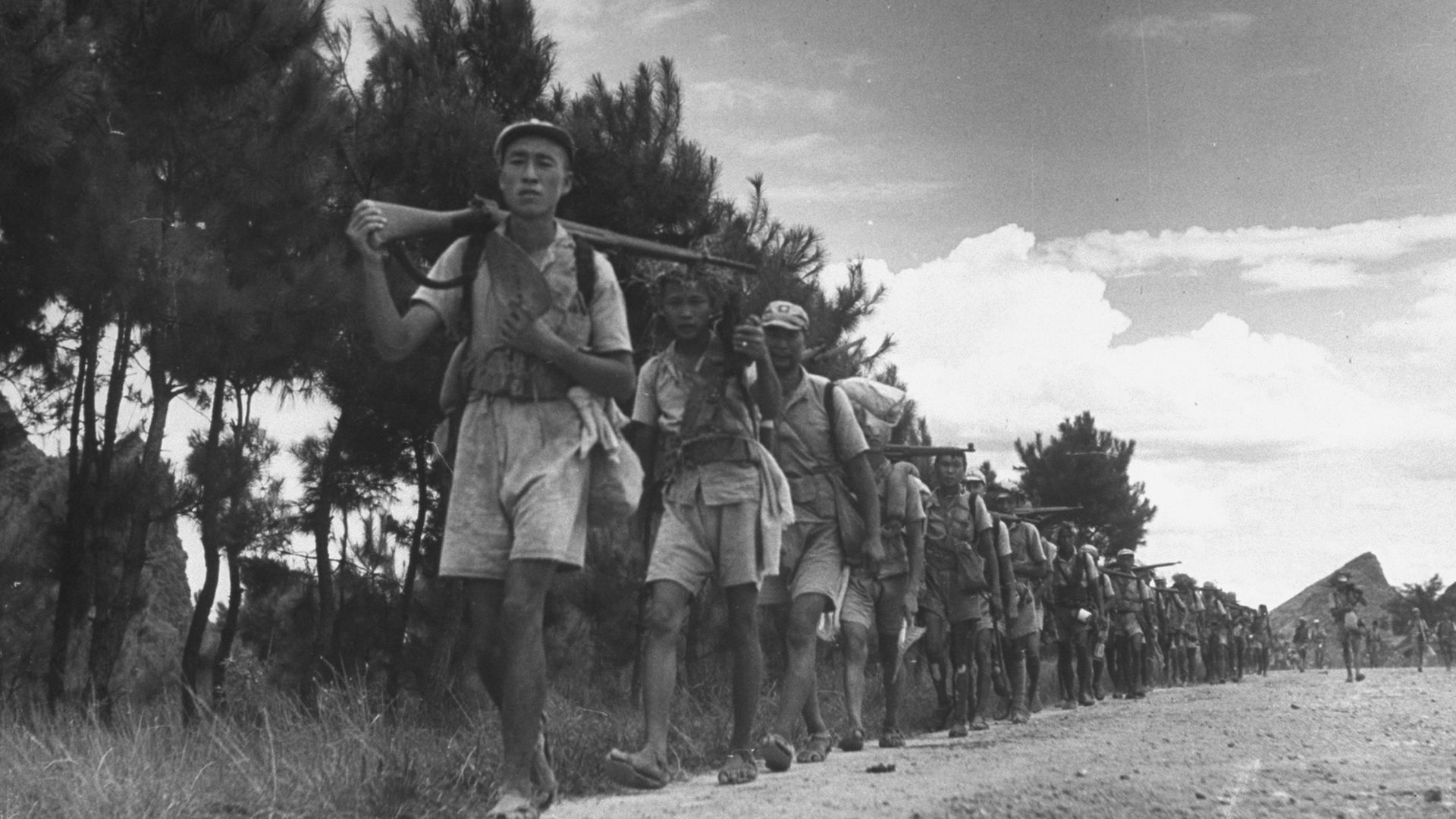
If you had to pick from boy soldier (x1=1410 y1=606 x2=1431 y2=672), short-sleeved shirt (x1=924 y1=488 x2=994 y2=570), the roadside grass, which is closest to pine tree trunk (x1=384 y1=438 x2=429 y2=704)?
short-sleeved shirt (x1=924 y1=488 x2=994 y2=570)

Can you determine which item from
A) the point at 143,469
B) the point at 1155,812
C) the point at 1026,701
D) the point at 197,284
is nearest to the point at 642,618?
the point at 1026,701

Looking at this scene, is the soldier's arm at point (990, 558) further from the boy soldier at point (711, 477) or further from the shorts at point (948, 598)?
the boy soldier at point (711, 477)

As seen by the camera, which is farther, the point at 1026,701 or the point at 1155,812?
the point at 1026,701

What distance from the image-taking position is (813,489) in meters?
7.81

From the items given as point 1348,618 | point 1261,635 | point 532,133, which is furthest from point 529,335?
point 1261,635

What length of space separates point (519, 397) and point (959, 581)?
26.2ft

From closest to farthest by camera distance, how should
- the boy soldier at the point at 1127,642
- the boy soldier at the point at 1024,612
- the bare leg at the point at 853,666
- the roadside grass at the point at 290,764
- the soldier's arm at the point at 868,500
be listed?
the roadside grass at the point at 290,764
the soldier's arm at the point at 868,500
the bare leg at the point at 853,666
the boy soldier at the point at 1024,612
the boy soldier at the point at 1127,642

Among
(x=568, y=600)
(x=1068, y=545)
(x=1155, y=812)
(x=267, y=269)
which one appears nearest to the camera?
(x=1155, y=812)

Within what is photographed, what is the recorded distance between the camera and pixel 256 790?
4.79m

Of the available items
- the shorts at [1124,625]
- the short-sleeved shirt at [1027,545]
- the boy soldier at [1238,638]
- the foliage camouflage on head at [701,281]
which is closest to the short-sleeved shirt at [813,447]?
the foliage camouflage on head at [701,281]

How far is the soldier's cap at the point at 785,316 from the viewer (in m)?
7.64

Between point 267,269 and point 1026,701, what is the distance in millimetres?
8233

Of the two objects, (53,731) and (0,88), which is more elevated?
(0,88)

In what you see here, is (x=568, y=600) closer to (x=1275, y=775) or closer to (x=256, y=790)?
(x=1275, y=775)
